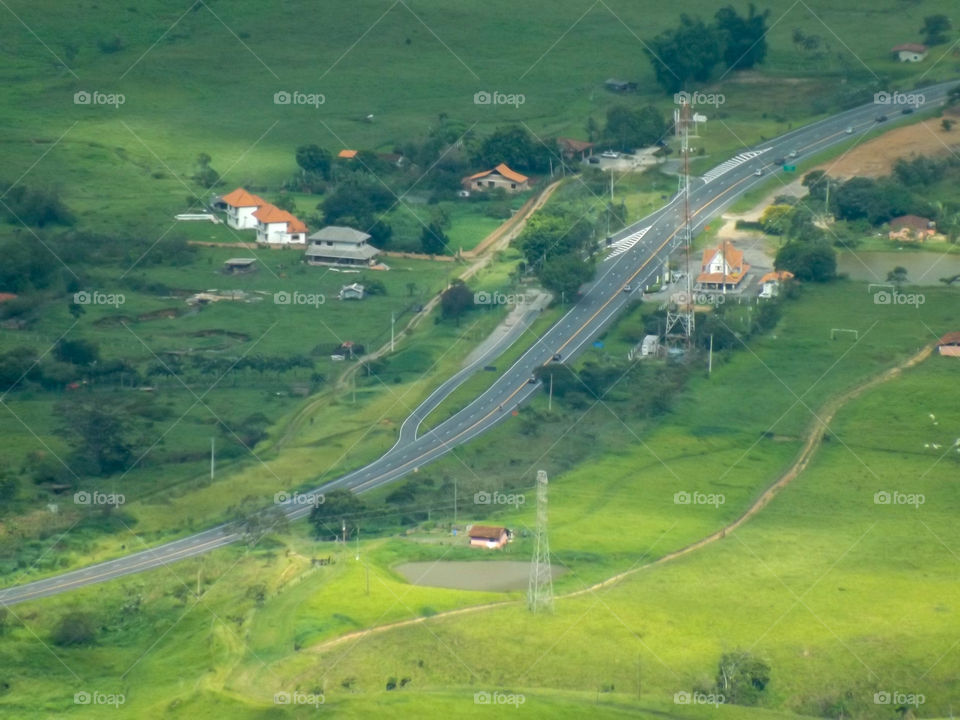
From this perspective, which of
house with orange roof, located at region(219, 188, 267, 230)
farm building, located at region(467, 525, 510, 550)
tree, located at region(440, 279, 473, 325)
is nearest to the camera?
farm building, located at region(467, 525, 510, 550)

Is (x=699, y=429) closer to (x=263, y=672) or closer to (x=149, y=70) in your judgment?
(x=263, y=672)

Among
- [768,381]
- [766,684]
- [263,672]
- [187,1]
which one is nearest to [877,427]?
[768,381]

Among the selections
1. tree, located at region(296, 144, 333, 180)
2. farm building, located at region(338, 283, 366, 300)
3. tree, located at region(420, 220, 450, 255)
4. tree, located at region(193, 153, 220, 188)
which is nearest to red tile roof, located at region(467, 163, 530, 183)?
tree, located at region(296, 144, 333, 180)

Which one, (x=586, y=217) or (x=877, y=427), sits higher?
A: (x=586, y=217)

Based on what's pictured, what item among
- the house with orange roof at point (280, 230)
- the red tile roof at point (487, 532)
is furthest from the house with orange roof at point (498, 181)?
the red tile roof at point (487, 532)

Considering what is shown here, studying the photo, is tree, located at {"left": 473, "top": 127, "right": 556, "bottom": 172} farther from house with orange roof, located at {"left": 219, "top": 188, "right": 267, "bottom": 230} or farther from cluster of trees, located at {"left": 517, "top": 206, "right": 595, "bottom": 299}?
house with orange roof, located at {"left": 219, "top": 188, "right": 267, "bottom": 230}
